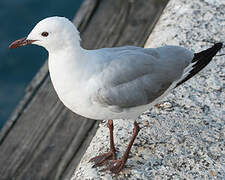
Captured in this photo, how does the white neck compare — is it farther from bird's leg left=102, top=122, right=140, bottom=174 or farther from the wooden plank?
the wooden plank

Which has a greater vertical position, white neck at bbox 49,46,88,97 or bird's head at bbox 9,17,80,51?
bird's head at bbox 9,17,80,51

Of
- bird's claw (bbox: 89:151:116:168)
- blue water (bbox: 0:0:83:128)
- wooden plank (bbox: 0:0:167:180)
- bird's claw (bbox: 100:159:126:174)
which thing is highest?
bird's claw (bbox: 100:159:126:174)

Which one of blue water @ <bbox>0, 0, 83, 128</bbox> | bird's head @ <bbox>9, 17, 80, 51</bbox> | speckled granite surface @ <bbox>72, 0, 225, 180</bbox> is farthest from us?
blue water @ <bbox>0, 0, 83, 128</bbox>

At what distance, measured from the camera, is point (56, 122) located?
11.7ft

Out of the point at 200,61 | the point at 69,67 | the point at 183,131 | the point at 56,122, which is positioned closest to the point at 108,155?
the point at 183,131

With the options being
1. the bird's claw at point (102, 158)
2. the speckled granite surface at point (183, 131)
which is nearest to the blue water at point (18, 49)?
the speckled granite surface at point (183, 131)

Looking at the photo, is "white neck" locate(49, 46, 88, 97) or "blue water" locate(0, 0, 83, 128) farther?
"blue water" locate(0, 0, 83, 128)

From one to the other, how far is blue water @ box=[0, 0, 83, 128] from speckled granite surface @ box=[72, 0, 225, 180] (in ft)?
9.47

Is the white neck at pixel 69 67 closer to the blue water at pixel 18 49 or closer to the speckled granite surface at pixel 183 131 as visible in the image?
the speckled granite surface at pixel 183 131

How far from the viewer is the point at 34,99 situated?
Answer: 3.79m

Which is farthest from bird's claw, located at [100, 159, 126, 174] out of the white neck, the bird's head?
the bird's head

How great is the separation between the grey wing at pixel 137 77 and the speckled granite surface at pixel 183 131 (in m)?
0.26

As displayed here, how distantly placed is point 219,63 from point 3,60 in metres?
3.51

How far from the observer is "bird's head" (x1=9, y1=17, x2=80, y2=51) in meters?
2.01
